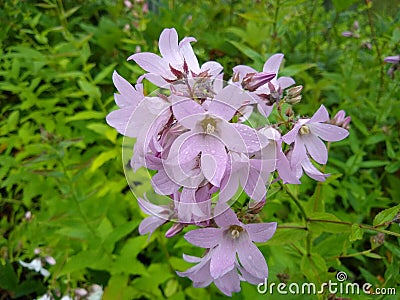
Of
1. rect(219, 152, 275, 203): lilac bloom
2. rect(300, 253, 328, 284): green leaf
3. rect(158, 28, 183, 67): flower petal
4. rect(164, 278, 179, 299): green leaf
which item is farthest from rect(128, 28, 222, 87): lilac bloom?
rect(164, 278, 179, 299): green leaf

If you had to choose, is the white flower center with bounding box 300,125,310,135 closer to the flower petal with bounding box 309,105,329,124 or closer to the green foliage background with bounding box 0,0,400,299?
the flower petal with bounding box 309,105,329,124

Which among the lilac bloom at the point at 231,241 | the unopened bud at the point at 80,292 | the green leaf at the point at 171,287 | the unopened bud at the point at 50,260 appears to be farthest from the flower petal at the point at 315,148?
the unopened bud at the point at 50,260

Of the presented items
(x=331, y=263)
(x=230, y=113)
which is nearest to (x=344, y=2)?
(x=331, y=263)

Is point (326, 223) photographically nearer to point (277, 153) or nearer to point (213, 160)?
point (277, 153)

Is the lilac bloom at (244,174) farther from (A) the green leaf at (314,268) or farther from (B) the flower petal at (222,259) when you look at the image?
(A) the green leaf at (314,268)

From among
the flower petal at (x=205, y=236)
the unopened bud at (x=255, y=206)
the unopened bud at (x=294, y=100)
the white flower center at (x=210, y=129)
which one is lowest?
the flower petal at (x=205, y=236)

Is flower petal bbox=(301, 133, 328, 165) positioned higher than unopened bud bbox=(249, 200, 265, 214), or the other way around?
flower petal bbox=(301, 133, 328, 165)
